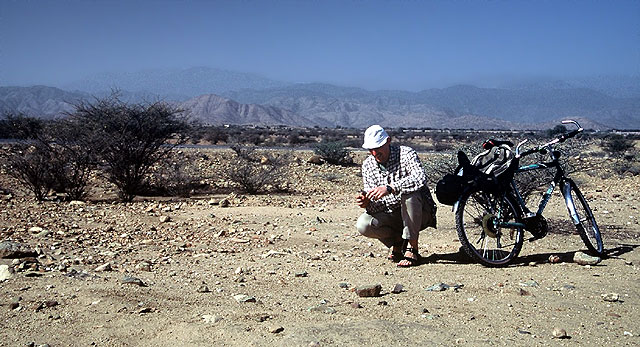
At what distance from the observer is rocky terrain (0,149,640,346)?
12.0 ft

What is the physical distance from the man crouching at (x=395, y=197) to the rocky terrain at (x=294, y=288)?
0.30m

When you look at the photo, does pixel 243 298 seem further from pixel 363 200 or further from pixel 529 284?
pixel 529 284

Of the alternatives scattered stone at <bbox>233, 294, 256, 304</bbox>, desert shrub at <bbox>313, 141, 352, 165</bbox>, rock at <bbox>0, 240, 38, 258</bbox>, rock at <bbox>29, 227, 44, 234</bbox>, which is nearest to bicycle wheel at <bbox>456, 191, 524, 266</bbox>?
scattered stone at <bbox>233, 294, 256, 304</bbox>

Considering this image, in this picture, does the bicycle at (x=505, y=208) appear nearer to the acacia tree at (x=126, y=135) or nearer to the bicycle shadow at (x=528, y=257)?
the bicycle shadow at (x=528, y=257)

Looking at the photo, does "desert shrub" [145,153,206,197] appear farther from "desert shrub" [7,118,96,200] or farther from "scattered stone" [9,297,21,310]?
"scattered stone" [9,297,21,310]

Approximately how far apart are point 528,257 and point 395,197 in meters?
1.52

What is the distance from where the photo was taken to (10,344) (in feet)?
11.7

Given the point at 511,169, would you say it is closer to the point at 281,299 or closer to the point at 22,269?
the point at 281,299

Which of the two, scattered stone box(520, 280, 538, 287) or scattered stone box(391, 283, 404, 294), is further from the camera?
scattered stone box(520, 280, 538, 287)

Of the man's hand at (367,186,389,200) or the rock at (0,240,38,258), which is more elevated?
the man's hand at (367,186,389,200)

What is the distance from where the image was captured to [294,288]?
4.96 metres

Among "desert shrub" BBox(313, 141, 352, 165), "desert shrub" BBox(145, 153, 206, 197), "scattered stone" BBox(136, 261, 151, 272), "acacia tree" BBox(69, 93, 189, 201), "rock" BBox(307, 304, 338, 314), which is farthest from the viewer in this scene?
"desert shrub" BBox(313, 141, 352, 165)

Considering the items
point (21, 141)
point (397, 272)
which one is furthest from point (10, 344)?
point (21, 141)

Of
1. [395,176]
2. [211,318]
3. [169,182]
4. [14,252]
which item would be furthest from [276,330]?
[169,182]
